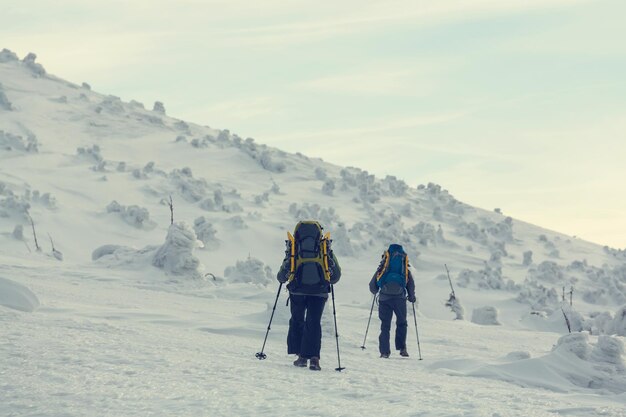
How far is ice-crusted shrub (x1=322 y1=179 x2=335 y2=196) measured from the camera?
48.5m

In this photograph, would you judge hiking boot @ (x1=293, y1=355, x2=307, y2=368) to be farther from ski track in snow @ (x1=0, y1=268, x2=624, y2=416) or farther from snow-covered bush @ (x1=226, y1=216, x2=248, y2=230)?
snow-covered bush @ (x1=226, y1=216, x2=248, y2=230)

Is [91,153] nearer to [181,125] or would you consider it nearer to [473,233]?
[181,125]

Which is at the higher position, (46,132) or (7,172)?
(46,132)

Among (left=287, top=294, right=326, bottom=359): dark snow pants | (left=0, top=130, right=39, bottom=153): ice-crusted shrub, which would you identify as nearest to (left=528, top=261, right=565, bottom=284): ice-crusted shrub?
(left=0, top=130, right=39, bottom=153): ice-crusted shrub

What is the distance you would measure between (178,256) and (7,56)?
4900cm

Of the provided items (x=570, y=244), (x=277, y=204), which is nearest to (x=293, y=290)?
(x=277, y=204)

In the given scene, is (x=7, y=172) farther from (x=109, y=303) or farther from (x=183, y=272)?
(x=109, y=303)

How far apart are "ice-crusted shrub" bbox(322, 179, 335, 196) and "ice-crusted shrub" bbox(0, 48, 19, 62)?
2888 cm

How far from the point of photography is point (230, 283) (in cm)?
2369

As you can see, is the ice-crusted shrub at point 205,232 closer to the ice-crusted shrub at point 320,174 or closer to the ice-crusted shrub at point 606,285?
the ice-crusted shrub at point 606,285

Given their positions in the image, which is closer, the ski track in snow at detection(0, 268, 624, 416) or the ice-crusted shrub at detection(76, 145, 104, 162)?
the ski track in snow at detection(0, 268, 624, 416)

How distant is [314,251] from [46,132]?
41.7 metres

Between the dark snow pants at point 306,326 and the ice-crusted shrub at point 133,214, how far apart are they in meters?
25.1

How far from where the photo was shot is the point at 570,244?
174ft
